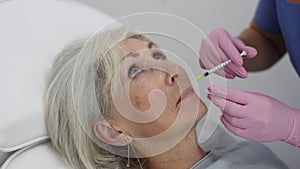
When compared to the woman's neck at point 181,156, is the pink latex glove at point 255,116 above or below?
above

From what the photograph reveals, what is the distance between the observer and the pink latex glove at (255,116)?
1.17m

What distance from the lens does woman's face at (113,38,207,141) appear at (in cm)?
119

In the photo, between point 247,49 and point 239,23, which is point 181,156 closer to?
point 247,49

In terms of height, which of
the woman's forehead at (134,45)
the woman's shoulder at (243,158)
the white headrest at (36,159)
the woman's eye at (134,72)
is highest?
the woman's forehead at (134,45)

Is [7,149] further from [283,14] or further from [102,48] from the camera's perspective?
[283,14]

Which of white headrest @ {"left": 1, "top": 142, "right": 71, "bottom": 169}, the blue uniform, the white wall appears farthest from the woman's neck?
the white wall

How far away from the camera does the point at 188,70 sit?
1.26m

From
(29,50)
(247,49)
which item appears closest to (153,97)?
(247,49)

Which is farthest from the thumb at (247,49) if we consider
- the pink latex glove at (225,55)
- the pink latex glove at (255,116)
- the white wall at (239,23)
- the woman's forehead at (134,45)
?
the white wall at (239,23)

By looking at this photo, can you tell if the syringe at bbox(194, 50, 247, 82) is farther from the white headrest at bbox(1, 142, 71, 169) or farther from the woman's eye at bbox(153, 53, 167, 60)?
the white headrest at bbox(1, 142, 71, 169)

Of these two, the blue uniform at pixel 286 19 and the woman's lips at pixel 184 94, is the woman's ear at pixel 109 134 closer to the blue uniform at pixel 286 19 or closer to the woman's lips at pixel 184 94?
the woman's lips at pixel 184 94

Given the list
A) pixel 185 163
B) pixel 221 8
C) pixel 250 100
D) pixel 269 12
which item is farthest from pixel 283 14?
pixel 221 8

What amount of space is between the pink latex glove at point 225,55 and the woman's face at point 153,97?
0.10m

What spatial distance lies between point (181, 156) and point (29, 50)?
0.49 metres
